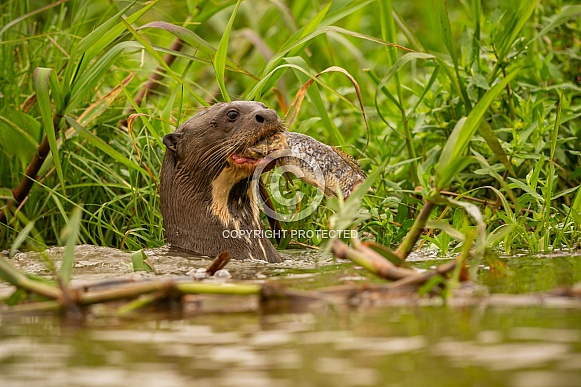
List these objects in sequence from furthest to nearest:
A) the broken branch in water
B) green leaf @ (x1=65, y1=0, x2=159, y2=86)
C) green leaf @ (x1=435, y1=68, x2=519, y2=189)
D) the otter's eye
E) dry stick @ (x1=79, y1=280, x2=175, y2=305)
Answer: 1. the otter's eye
2. green leaf @ (x1=65, y1=0, x2=159, y2=86)
3. the broken branch in water
4. green leaf @ (x1=435, y1=68, x2=519, y2=189)
5. dry stick @ (x1=79, y1=280, x2=175, y2=305)

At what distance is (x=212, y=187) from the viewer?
159 inches

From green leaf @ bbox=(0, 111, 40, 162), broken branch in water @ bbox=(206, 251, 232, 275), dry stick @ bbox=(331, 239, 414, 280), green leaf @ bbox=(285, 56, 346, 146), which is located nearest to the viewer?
dry stick @ bbox=(331, 239, 414, 280)

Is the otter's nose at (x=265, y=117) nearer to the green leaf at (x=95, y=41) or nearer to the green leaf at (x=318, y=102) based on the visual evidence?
the green leaf at (x=318, y=102)

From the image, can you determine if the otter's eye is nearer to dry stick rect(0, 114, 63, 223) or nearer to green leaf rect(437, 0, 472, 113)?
dry stick rect(0, 114, 63, 223)

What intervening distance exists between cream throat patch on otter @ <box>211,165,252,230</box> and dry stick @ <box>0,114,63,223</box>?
2.08 ft

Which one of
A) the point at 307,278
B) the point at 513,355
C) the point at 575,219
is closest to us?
the point at 513,355

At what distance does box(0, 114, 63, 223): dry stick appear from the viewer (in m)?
4.12

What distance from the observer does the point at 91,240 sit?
439 cm

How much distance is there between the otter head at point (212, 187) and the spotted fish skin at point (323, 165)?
0.10m

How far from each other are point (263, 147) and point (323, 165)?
232 millimetres

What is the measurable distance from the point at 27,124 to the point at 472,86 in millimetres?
1851

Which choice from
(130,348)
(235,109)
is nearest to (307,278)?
(235,109)

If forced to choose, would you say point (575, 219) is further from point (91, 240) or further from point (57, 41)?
point (57, 41)

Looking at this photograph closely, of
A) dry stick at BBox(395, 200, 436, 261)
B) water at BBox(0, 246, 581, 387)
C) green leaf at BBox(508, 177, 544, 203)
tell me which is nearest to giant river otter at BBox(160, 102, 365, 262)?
green leaf at BBox(508, 177, 544, 203)
